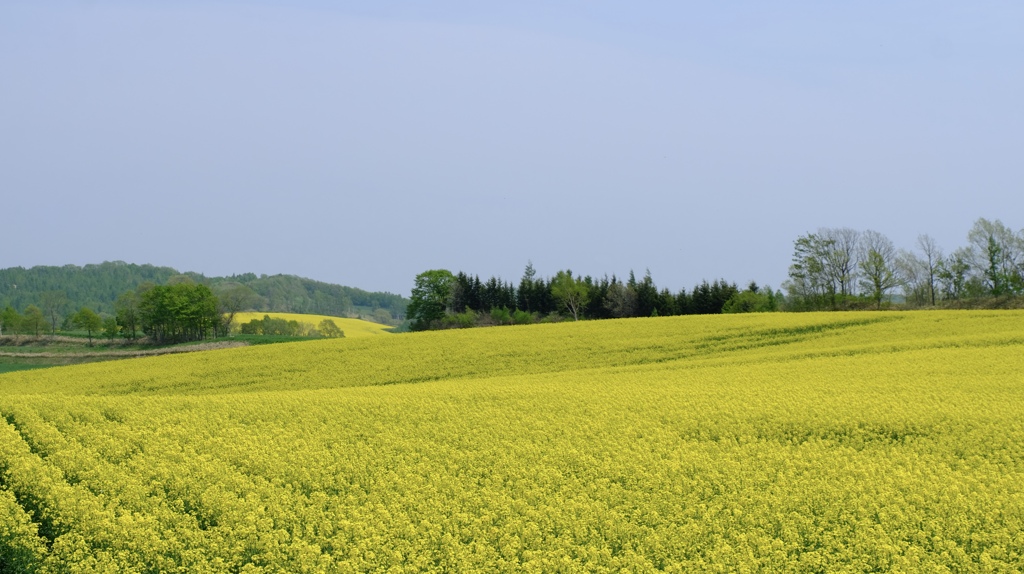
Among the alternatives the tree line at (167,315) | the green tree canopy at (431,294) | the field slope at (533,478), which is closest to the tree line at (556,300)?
the green tree canopy at (431,294)

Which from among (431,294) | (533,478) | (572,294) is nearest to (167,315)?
(431,294)

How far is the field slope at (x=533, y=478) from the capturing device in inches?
374

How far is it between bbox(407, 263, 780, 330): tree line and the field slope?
5323cm

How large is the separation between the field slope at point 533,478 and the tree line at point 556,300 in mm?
53231

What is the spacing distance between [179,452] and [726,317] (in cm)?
3295

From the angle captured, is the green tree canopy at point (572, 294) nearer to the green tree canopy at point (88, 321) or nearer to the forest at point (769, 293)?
the forest at point (769, 293)

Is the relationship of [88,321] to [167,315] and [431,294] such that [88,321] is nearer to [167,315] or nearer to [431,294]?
[167,315]

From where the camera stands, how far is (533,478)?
12.0 m

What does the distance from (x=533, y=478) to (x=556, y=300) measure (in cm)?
7263

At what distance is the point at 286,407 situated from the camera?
56.3 ft

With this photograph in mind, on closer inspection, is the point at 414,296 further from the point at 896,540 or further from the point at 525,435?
the point at 896,540

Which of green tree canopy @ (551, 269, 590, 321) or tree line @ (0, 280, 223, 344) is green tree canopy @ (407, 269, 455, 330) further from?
tree line @ (0, 280, 223, 344)

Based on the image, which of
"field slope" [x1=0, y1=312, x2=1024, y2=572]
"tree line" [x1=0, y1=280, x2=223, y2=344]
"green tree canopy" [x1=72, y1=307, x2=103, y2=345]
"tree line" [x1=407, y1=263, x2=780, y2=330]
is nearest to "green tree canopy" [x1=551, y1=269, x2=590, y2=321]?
"tree line" [x1=407, y1=263, x2=780, y2=330]

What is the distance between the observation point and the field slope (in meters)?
9.51
